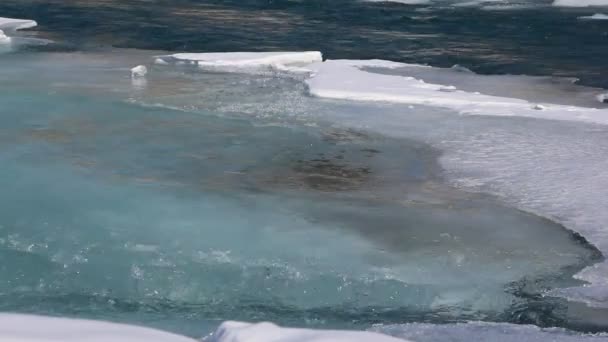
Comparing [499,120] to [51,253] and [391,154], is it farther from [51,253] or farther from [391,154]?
[51,253]

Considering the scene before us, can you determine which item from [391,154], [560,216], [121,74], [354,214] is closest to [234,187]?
[354,214]

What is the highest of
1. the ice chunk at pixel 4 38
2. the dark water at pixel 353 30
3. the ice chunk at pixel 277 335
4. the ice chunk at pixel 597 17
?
the ice chunk at pixel 277 335

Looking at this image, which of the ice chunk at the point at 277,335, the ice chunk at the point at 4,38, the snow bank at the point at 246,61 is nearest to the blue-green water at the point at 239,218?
the snow bank at the point at 246,61

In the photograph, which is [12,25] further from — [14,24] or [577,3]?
[577,3]

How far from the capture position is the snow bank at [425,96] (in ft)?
23.9

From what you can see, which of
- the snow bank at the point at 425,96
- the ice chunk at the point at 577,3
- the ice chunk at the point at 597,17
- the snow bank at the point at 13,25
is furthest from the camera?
the ice chunk at the point at 577,3

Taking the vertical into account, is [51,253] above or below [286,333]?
below

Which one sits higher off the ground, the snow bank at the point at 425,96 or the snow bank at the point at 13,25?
the snow bank at the point at 425,96

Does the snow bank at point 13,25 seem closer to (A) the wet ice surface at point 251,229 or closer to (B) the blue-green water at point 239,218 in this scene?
(B) the blue-green water at point 239,218

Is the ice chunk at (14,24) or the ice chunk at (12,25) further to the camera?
the ice chunk at (14,24)

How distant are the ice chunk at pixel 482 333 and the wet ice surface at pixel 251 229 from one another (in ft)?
0.47

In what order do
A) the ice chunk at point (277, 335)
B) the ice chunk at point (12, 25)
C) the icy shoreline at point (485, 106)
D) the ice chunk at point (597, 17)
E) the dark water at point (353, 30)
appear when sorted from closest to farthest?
the ice chunk at point (277, 335) → the icy shoreline at point (485, 106) → the dark water at point (353, 30) → the ice chunk at point (12, 25) → the ice chunk at point (597, 17)

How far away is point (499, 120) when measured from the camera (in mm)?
7086

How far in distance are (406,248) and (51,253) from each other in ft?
5.35
